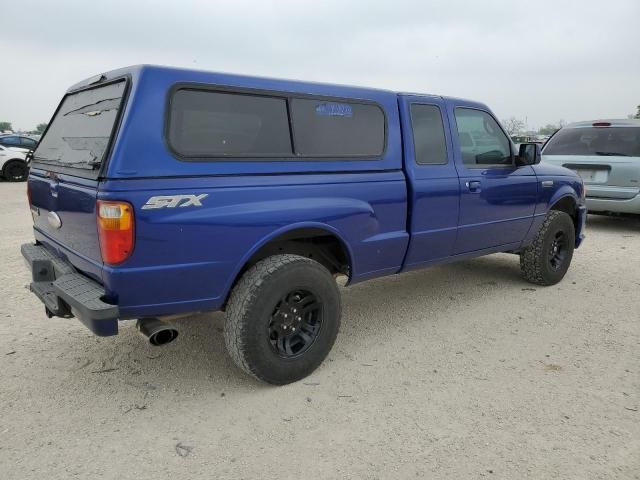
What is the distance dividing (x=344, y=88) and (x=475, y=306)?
2415mm

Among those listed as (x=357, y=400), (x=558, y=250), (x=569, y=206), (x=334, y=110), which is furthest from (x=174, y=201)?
(x=569, y=206)

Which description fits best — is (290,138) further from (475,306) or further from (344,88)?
(475,306)

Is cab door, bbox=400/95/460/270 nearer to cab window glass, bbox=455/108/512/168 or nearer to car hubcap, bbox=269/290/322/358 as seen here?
cab window glass, bbox=455/108/512/168

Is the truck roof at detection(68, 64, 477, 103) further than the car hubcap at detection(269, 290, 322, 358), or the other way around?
the car hubcap at detection(269, 290, 322, 358)

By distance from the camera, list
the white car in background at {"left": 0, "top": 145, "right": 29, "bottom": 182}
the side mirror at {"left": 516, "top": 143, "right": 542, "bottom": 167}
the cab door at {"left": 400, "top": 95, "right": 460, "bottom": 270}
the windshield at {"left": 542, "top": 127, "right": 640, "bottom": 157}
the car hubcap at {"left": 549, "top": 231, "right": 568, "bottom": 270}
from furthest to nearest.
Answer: the white car in background at {"left": 0, "top": 145, "right": 29, "bottom": 182}, the windshield at {"left": 542, "top": 127, "right": 640, "bottom": 157}, the car hubcap at {"left": 549, "top": 231, "right": 568, "bottom": 270}, the side mirror at {"left": 516, "top": 143, "right": 542, "bottom": 167}, the cab door at {"left": 400, "top": 95, "right": 460, "bottom": 270}

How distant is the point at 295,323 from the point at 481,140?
2487mm

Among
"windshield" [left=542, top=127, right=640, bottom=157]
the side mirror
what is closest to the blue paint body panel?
the side mirror

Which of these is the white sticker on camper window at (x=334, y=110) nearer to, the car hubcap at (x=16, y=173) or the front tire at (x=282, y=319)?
the front tire at (x=282, y=319)

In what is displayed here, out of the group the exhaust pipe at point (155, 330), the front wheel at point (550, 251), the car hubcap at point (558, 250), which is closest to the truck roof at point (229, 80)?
the exhaust pipe at point (155, 330)

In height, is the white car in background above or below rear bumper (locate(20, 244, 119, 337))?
above

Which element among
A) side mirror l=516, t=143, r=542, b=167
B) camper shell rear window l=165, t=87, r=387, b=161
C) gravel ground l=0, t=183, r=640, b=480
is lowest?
gravel ground l=0, t=183, r=640, b=480

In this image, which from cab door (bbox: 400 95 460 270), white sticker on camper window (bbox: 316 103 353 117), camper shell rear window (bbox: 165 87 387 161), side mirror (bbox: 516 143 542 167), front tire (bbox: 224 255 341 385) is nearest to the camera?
camper shell rear window (bbox: 165 87 387 161)

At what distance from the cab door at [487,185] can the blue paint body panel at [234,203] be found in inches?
1.0

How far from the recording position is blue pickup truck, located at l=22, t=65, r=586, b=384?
2.57 meters
